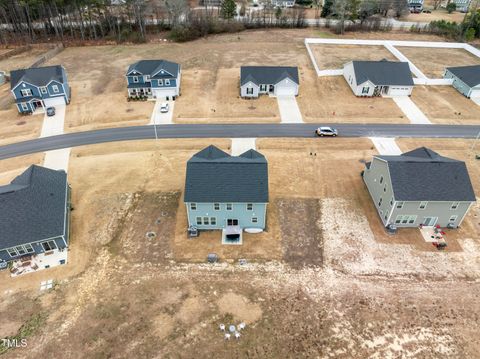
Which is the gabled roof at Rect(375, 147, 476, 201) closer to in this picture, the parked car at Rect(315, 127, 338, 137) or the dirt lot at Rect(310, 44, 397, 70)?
the parked car at Rect(315, 127, 338, 137)

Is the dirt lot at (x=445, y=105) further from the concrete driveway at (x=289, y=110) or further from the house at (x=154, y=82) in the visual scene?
the house at (x=154, y=82)

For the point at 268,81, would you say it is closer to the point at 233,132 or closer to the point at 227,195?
the point at 233,132

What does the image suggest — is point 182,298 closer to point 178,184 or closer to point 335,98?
point 178,184

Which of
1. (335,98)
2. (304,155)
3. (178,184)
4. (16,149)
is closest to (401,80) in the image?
(335,98)

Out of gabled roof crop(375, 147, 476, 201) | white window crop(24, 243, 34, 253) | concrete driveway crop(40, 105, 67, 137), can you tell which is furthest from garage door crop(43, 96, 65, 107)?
gabled roof crop(375, 147, 476, 201)

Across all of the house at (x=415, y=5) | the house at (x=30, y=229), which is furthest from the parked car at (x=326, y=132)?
the house at (x=415, y=5)

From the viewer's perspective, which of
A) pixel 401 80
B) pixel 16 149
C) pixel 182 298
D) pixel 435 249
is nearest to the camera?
pixel 182 298
